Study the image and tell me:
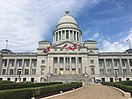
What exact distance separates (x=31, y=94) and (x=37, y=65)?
51.9m

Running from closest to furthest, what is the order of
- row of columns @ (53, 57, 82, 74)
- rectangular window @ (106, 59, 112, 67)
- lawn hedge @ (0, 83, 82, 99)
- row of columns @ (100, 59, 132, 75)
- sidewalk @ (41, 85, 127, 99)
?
1. lawn hedge @ (0, 83, 82, 99)
2. sidewalk @ (41, 85, 127, 99)
3. row of columns @ (53, 57, 82, 74)
4. row of columns @ (100, 59, 132, 75)
5. rectangular window @ (106, 59, 112, 67)

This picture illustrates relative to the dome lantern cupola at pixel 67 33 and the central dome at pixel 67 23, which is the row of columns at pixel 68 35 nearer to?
the dome lantern cupola at pixel 67 33

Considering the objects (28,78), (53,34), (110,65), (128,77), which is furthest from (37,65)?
(128,77)

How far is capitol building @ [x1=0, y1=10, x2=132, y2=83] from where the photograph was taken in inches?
2469

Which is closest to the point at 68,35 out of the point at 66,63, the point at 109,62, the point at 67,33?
the point at 67,33

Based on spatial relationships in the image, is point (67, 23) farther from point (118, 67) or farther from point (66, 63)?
point (118, 67)

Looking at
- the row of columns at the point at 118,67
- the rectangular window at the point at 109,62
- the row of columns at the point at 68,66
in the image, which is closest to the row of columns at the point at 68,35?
the row of columns at the point at 68,66

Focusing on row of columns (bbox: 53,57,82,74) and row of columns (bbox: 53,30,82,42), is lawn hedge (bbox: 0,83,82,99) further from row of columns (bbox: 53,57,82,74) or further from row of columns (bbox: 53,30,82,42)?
row of columns (bbox: 53,30,82,42)

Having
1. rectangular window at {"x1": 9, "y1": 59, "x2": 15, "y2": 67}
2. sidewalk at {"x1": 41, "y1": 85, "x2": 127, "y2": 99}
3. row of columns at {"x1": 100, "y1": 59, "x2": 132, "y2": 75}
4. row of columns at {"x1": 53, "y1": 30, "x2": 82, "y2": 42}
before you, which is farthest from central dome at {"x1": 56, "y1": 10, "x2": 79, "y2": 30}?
sidewalk at {"x1": 41, "y1": 85, "x2": 127, "y2": 99}

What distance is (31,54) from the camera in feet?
226

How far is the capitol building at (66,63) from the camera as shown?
2469 inches

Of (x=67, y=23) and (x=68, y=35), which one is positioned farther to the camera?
(x=67, y=23)

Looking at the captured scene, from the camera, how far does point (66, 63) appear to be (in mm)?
63625

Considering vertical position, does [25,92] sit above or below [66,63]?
below
